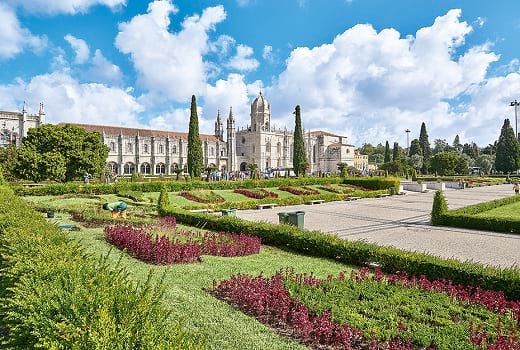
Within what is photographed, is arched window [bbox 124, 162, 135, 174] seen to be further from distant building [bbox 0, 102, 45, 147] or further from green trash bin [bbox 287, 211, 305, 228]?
green trash bin [bbox 287, 211, 305, 228]

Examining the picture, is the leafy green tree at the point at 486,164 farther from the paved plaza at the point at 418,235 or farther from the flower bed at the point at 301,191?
the paved plaza at the point at 418,235

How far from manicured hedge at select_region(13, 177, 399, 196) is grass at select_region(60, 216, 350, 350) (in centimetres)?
1354

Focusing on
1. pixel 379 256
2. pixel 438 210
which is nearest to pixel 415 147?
pixel 438 210

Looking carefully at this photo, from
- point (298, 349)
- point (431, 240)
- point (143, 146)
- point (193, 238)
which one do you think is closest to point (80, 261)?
point (298, 349)

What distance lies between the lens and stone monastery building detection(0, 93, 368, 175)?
219 ft

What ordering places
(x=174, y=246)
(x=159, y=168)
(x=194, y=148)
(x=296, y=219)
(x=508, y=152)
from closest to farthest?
(x=174, y=246) → (x=296, y=219) → (x=194, y=148) → (x=508, y=152) → (x=159, y=168)

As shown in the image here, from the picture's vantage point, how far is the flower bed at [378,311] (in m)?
4.24

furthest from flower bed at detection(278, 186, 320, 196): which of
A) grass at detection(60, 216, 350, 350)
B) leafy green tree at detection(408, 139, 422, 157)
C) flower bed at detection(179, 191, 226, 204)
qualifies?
leafy green tree at detection(408, 139, 422, 157)

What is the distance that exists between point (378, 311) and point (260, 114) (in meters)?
84.3

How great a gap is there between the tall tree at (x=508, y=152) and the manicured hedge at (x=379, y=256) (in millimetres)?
69520

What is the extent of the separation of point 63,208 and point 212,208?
23.9ft

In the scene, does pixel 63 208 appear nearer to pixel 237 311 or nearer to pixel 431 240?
pixel 237 311

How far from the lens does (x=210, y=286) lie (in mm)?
6141

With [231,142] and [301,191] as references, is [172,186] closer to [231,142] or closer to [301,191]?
[301,191]
